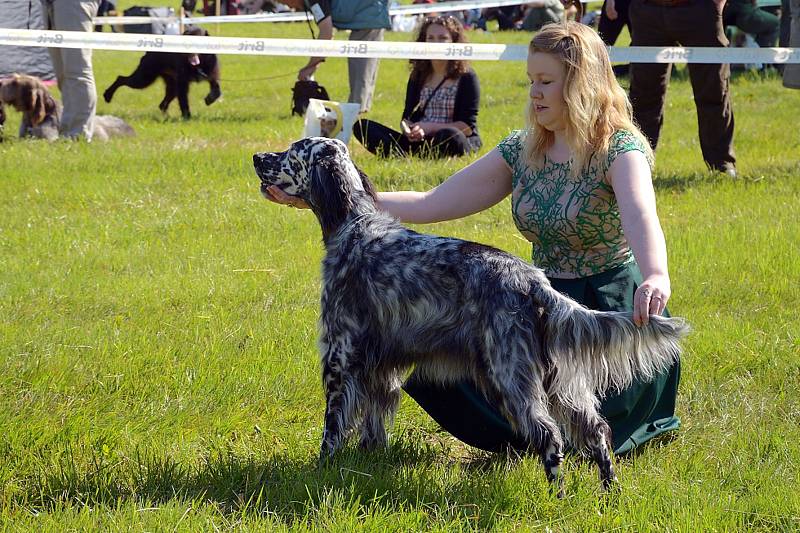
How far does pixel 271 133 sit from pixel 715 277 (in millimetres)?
5669

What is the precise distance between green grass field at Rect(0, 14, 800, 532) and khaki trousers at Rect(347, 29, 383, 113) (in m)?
2.79

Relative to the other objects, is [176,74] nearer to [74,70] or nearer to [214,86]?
[214,86]

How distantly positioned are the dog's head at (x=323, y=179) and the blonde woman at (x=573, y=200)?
0.07 meters

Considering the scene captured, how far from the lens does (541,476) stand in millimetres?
3229

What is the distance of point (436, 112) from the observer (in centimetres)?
862

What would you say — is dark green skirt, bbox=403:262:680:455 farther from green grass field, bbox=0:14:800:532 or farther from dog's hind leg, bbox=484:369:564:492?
dog's hind leg, bbox=484:369:564:492

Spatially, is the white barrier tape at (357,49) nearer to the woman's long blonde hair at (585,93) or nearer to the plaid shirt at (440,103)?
the plaid shirt at (440,103)

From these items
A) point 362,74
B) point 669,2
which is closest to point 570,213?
point 669,2

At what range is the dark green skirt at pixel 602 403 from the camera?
11.7 feet

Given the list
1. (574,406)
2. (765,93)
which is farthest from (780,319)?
(765,93)

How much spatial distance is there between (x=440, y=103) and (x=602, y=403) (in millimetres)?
5393

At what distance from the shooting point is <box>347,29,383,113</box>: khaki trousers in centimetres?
1059

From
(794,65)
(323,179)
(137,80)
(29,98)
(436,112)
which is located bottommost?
(137,80)

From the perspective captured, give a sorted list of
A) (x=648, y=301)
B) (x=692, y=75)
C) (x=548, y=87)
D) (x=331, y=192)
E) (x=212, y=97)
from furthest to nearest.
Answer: (x=212, y=97)
(x=692, y=75)
(x=548, y=87)
(x=331, y=192)
(x=648, y=301)
